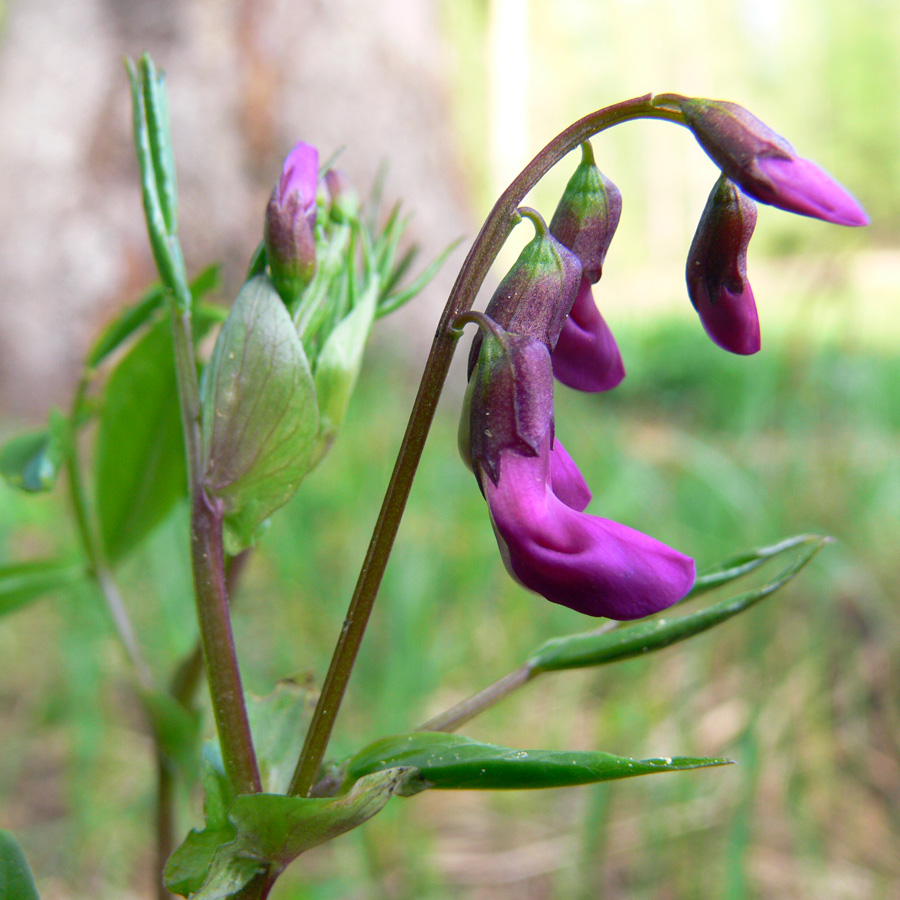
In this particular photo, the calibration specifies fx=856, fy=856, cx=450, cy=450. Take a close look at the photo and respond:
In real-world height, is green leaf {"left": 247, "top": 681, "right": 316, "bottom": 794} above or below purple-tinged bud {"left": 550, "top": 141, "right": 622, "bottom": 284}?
below

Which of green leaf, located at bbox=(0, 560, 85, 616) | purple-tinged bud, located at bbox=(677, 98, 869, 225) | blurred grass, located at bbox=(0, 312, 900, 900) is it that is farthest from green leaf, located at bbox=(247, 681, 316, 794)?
blurred grass, located at bbox=(0, 312, 900, 900)

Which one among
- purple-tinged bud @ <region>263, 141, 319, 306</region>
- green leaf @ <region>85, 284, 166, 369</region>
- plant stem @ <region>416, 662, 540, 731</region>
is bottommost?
plant stem @ <region>416, 662, 540, 731</region>

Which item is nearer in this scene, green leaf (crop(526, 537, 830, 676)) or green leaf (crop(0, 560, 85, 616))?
green leaf (crop(526, 537, 830, 676))

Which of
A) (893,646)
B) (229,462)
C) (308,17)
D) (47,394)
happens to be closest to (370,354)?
(47,394)

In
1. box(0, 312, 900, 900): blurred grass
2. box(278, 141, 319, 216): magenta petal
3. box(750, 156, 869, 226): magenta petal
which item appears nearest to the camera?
box(750, 156, 869, 226): magenta petal

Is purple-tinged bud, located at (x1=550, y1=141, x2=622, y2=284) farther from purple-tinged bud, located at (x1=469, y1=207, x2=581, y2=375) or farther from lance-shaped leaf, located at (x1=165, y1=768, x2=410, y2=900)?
lance-shaped leaf, located at (x1=165, y1=768, x2=410, y2=900)

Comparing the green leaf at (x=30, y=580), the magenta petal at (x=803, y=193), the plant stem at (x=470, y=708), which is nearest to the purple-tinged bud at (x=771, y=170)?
the magenta petal at (x=803, y=193)
